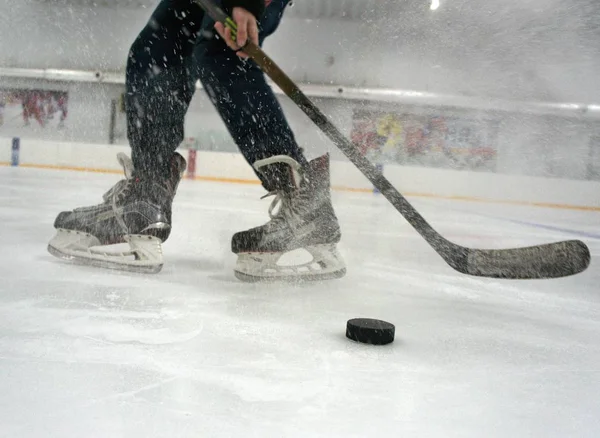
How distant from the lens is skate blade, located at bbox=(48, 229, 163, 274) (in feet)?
3.33

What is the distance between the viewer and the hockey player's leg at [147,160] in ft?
3.45

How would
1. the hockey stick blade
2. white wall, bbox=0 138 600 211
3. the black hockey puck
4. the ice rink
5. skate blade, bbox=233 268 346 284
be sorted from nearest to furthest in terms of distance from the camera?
the ice rink
the black hockey puck
the hockey stick blade
skate blade, bbox=233 268 346 284
white wall, bbox=0 138 600 211

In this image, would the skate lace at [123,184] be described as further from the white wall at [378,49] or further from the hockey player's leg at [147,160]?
the white wall at [378,49]

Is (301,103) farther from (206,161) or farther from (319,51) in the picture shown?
(319,51)

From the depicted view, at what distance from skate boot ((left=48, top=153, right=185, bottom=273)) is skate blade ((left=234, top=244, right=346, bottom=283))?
147 millimetres

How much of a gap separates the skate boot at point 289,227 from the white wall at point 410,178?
4.46 metres

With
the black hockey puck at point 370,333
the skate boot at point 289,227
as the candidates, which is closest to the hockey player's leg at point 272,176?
the skate boot at point 289,227

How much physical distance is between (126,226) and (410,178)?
490cm

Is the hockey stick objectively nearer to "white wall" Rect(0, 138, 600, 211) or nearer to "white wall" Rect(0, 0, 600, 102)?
"white wall" Rect(0, 138, 600, 211)

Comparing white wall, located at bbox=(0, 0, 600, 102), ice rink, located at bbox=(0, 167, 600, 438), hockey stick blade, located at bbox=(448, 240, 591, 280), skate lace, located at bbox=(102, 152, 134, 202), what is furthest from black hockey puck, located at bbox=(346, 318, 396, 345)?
white wall, located at bbox=(0, 0, 600, 102)

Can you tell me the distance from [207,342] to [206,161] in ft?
17.5

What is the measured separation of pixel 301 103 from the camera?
41.3 inches

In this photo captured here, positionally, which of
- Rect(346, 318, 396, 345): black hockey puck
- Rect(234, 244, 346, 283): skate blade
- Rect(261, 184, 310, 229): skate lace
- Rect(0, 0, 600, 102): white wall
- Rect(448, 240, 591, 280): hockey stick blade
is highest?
Rect(0, 0, 600, 102): white wall

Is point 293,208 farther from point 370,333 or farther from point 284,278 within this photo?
point 370,333
